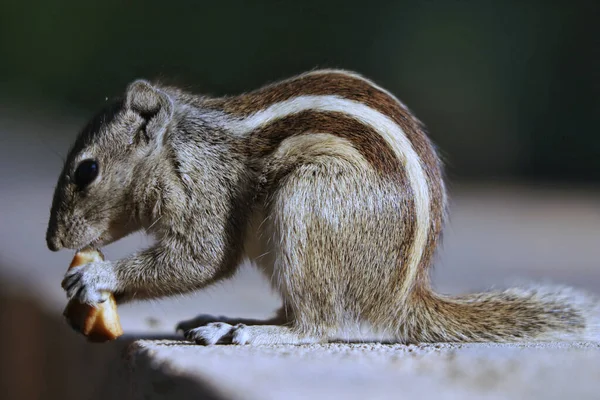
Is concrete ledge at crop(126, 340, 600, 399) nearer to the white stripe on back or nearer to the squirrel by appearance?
the squirrel

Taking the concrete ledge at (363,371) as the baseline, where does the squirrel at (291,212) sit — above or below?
above

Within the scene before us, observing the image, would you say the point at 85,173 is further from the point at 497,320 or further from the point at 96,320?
the point at 497,320

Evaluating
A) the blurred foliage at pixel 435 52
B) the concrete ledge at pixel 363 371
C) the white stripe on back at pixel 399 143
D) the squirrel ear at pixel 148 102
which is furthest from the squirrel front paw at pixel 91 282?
the blurred foliage at pixel 435 52

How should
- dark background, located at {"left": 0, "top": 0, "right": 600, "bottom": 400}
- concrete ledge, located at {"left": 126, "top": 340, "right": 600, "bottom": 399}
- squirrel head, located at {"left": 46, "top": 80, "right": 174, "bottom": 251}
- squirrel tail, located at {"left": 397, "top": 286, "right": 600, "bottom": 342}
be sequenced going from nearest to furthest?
concrete ledge, located at {"left": 126, "top": 340, "right": 600, "bottom": 399}
squirrel tail, located at {"left": 397, "top": 286, "right": 600, "bottom": 342}
squirrel head, located at {"left": 46, "top": 80, "right": 174, "bottom": 251}
dark background, located at {"left": 0, "top": 0, "right": 600, "bottom": 400}

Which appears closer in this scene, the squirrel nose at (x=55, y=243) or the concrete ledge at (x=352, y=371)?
the concrete ledge at (x=352, y=371)

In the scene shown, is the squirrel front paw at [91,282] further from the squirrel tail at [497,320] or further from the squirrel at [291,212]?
the squirrel tail at [497,320]

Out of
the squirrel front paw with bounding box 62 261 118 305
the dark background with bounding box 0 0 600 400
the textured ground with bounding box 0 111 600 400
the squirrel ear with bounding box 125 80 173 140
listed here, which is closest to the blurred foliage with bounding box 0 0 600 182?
the dark background with bounding box 0 0 600 400

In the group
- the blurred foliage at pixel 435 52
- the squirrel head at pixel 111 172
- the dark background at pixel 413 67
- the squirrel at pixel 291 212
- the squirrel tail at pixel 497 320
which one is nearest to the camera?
the squirrel at pixel 291 212
